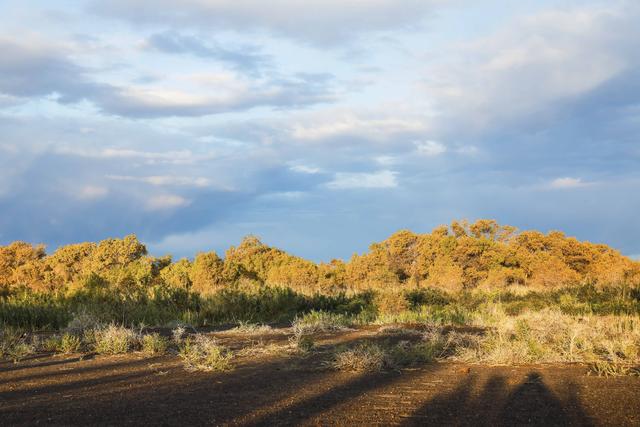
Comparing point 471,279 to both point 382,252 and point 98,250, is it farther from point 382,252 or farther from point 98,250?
point 98,250

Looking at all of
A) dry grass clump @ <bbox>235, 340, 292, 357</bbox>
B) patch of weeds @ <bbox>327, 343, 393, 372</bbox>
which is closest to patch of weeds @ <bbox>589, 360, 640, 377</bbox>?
patch of weeds @ <bbox>327, 343, 393, 372</bbox>

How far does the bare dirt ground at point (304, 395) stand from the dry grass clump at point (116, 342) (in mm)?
705

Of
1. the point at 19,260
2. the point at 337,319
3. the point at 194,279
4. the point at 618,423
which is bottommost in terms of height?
the point at 618,423

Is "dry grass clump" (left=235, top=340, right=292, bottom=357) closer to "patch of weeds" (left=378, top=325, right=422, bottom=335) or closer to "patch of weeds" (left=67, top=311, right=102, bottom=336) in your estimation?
"patch of weeds" (left=378, top=325, right=422, bottom=335)

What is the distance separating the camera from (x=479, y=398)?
20.4ft

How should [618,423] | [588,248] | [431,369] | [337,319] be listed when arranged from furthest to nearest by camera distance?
[588,248]
[337,319]
[431,369]
[618,423]

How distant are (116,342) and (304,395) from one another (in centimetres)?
438

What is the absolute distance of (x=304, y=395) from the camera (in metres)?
6.35

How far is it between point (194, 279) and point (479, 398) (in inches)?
990

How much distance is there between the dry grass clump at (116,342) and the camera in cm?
952

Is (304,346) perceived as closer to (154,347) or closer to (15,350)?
(154,347)

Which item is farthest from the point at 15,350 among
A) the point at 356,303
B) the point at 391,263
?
the point at 391,263

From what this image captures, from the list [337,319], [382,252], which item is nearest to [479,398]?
[337,319]

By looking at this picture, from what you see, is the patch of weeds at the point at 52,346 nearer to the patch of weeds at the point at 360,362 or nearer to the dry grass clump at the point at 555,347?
the patch of weeds at the point at 360,362
